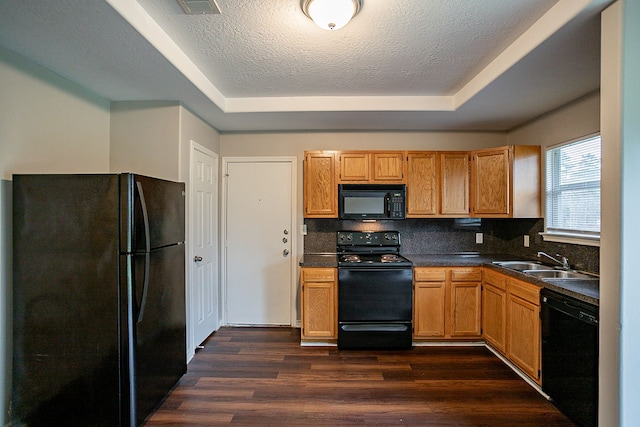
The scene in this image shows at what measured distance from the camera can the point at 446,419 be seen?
200cm

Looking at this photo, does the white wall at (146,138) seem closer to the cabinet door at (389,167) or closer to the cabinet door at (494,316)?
the cabinet door at (389,167)

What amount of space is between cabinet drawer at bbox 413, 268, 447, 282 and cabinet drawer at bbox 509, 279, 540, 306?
1.98 feet

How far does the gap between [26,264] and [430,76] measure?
3.17 metres

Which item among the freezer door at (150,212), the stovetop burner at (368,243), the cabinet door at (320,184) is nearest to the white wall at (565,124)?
the stovetop burner at (368,243)

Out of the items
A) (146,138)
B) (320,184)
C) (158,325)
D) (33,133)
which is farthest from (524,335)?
(33,133)

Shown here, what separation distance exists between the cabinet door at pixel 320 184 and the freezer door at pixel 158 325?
1.42m

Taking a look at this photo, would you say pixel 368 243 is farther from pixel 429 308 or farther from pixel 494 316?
pixel 494 316

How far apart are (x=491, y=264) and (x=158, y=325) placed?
2.93m

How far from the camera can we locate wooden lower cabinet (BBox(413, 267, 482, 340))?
299cm

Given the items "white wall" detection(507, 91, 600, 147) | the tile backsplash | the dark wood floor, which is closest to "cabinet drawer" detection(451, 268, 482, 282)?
the tile backsplash

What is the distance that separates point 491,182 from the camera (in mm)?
3125

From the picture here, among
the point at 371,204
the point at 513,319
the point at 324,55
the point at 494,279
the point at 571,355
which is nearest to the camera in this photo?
the point at 571,355

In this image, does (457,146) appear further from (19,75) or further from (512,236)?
(19,75)

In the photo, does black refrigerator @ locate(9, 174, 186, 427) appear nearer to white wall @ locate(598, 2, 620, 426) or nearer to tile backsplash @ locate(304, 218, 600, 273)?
tile backsplash @ locate(304, 218, 600, 273)
